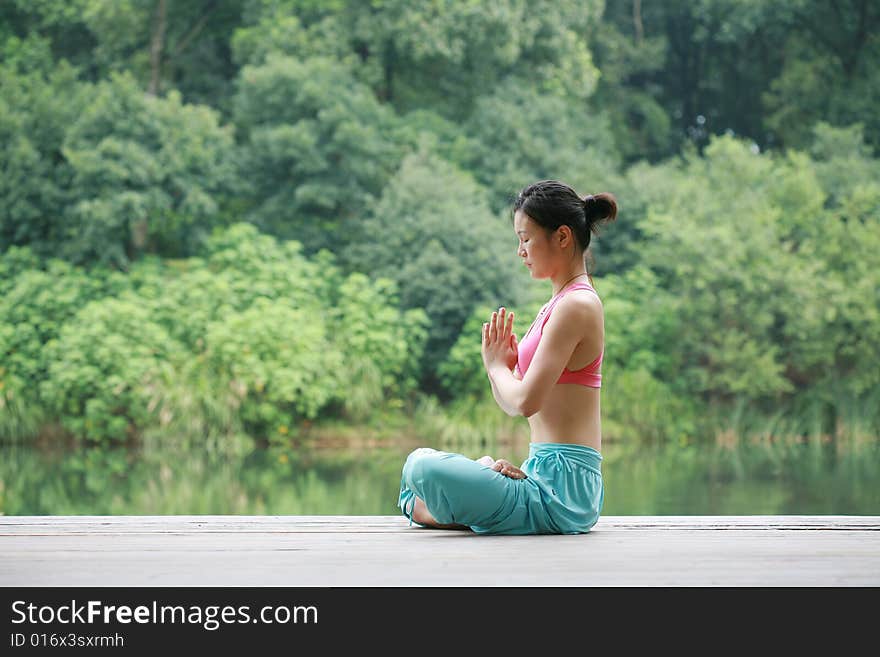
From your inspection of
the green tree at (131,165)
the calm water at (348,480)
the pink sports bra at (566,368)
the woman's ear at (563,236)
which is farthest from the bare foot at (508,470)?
the green tree at (131,165)

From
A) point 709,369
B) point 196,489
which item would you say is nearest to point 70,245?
point 196,489

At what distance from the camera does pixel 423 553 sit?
2199mm

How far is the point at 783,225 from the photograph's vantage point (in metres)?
11.9

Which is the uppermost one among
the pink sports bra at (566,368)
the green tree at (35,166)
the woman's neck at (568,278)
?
the green tree at (35,166)

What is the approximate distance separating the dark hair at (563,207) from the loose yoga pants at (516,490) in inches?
19.9

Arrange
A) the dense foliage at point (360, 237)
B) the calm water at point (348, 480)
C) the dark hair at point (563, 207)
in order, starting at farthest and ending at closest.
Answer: the dense foliage at point (360, 237), the calm water at point (348, 480), the dark hair at point (563, 207)

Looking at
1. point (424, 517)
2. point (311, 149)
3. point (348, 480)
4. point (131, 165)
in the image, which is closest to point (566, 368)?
point (424, 517)

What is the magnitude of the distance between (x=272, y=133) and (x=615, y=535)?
9753 mm

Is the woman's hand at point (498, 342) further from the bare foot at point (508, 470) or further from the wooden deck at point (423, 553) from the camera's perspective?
the wooden deck at point (423, 553)

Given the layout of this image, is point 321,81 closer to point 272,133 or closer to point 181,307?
point 272,133

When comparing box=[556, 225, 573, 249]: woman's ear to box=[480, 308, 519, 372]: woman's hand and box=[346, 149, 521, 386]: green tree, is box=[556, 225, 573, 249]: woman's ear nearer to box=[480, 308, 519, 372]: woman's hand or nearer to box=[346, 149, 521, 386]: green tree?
box=[480, 308, 519, 372]: woman's hand

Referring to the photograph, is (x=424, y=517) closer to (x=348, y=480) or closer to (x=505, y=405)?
(x=505, y=405)

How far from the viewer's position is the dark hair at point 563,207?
2.45 meters
